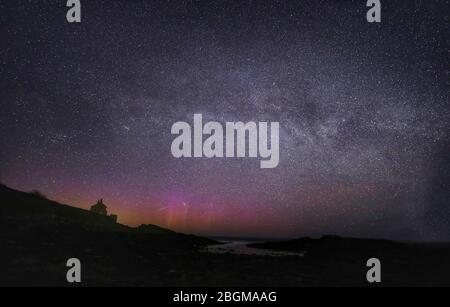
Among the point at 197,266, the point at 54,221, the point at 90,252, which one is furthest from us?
the point at 54,221

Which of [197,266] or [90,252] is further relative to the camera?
[90,252]

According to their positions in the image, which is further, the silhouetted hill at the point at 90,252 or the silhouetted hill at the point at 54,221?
the silhouetted hill at the point at 54,221

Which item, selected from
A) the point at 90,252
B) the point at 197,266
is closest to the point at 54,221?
the point at 90,252

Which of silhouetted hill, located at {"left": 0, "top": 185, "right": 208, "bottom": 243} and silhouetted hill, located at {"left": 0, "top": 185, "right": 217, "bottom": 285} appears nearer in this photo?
silhouetted hill, located at {"left": 0, "top": 185, "right": 217, "bottom": 285}

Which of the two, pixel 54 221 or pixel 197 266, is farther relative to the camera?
pixel 54 221

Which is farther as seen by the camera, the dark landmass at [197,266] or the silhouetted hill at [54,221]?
the silhouetted hill at [54,221]

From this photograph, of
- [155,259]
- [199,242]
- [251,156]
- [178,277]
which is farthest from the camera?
[199,242]

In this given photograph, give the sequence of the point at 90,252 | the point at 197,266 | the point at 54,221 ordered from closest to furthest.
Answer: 1. the point at 197,266
2. the point at 90,252
3. the point at 54,221

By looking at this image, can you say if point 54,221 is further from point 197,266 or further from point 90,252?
point 197,266
